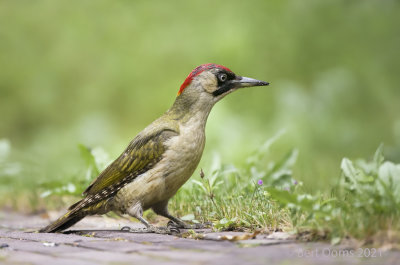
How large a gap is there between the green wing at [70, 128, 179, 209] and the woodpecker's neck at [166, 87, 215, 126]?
244mm

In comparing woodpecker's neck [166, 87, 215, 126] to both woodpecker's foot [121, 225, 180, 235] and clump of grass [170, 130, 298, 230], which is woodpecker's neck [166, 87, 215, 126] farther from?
woodpecker's foot [121, 225, 180, 235]

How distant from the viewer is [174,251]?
3.46 m

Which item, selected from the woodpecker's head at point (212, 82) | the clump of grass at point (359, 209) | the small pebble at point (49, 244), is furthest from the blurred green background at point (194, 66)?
the small pebble at point (49, 244)

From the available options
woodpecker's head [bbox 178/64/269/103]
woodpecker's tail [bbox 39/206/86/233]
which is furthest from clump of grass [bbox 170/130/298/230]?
woodpecker's tail [bbox 39/206/86/233]

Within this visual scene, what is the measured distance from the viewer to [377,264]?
9.31 ft

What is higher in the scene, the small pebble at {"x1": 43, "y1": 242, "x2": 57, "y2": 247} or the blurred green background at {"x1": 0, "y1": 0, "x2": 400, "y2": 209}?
the blurred green background at {"x1": 0, "y1": 0, "x2": 400, "y2": 209}

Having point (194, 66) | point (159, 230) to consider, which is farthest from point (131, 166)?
point (194, 66)

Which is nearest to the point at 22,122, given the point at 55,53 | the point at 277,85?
the point at 55,53

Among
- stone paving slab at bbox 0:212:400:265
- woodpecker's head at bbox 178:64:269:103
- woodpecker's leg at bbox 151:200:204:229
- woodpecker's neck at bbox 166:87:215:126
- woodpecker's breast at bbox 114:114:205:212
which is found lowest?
stone paving slab at bbox 0:212:400:265

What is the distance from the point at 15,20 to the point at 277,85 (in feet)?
21.3

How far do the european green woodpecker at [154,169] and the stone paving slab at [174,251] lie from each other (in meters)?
0.60

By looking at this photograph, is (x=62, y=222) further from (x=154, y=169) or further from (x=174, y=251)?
(x=174, y=251)

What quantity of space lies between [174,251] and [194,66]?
898 centimetres

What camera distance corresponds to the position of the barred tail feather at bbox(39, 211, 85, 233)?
4.99 metres
